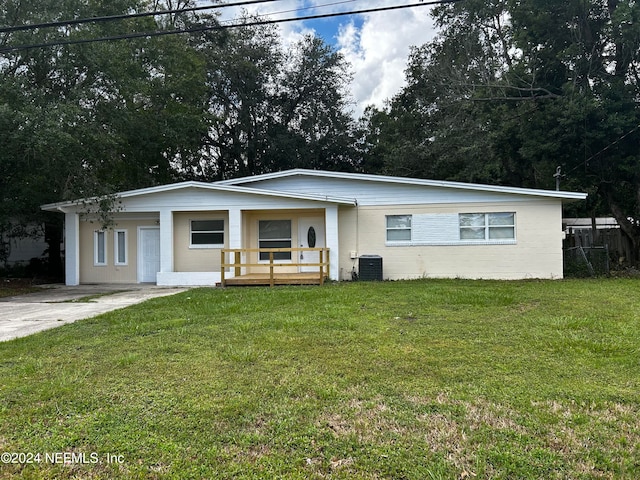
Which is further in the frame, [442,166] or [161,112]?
[442,166]

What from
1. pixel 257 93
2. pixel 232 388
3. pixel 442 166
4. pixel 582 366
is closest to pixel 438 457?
pixel 232 388

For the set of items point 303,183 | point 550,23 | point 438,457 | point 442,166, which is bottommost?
point 438,457

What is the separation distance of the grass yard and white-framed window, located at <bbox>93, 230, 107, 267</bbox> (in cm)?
855

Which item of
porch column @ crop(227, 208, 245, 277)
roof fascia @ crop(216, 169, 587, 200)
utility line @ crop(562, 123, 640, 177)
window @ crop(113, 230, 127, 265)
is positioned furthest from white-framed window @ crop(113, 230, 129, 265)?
utility line @ crop(562, 123, 640, 177)

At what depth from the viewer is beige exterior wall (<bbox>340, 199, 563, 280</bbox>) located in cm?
1263

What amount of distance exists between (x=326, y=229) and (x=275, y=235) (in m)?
2.01

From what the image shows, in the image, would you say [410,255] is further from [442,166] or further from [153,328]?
[442,166]

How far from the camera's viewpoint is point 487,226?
12898 mm

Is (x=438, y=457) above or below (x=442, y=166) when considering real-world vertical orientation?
below

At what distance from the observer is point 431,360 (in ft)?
14.3

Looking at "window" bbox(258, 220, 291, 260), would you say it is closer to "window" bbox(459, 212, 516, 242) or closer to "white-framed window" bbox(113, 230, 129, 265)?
"white-framed window" bbox(113, 230, 129, 265)

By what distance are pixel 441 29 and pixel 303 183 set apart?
50.0ft

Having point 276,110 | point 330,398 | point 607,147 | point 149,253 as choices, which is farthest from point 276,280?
point 276,110

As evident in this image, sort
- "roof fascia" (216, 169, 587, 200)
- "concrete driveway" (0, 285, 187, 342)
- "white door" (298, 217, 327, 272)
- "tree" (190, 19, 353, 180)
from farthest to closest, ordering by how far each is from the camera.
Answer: "tree" (190, 19, 353, 180)
"white door" (298, 217, 327, 272)
"roof fascia" (216, 169, 587, 200)
"concrete driveway" (0, 285, 187, 342)
